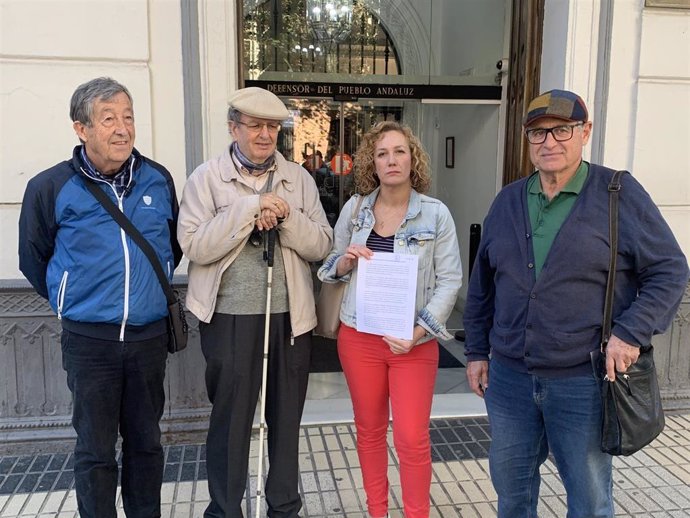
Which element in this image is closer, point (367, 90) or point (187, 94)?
point (187, 94)

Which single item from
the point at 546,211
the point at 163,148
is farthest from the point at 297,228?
the point at 163,148

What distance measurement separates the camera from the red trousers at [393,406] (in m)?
2.61

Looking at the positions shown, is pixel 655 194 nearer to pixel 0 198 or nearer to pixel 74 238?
pixel 74 238

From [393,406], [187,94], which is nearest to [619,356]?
[393,406]

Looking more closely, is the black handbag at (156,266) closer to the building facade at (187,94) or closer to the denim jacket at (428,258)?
the denim jacket at (428,258)

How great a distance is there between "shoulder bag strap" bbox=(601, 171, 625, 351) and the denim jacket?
706mm

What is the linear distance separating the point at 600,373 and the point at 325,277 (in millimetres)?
1272

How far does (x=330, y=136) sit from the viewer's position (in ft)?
24.0

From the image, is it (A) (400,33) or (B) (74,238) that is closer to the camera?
(B) (74,238)

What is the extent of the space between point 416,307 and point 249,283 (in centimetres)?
78

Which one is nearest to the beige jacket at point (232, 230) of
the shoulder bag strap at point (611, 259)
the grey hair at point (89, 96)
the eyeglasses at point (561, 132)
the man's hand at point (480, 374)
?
the grey hair at point (89, 96)

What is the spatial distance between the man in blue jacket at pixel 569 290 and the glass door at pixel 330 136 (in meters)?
5.17

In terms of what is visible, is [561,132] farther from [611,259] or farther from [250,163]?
[250,163]

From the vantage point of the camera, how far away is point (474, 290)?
8.18 feet
